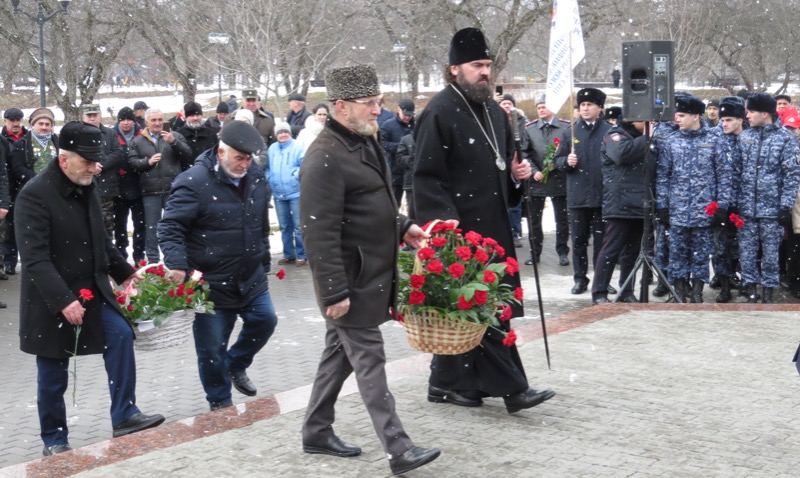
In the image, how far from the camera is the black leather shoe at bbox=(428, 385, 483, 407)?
6879mm

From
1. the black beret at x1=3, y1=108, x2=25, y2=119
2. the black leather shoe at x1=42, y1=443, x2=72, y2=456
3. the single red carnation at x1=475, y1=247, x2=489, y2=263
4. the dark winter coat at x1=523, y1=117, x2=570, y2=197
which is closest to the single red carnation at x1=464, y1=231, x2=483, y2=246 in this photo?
the single red carnation at x1=475, y1=247, x2=489, y2=263

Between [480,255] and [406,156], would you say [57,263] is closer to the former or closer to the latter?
[480,255]

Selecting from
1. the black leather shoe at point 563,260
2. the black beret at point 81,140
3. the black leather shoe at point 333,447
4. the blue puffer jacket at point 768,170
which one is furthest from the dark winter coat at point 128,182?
the black leather shoe at point 333,447

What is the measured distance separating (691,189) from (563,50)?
2786 millimetres

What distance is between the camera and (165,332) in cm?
689

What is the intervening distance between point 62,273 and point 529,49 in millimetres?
40967

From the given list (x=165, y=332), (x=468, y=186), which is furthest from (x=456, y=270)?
(x=165, y=332)

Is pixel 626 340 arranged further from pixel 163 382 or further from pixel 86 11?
pixel 86 11

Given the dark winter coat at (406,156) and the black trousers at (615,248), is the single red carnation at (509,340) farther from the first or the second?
the dark winter coat at (406,156)

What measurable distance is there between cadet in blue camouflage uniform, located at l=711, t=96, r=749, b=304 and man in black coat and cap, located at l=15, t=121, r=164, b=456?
281 inches

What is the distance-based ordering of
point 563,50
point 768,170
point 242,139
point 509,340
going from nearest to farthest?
point 509,340 < point 242,139 < point 768,170 < point 563,50

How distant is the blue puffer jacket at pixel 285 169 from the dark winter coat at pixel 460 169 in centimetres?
839

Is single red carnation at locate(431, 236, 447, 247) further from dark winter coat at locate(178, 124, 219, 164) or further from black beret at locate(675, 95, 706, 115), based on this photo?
dark winter coat at locate(178, 124, 219, 164)

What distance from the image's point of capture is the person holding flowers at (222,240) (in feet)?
23.2
